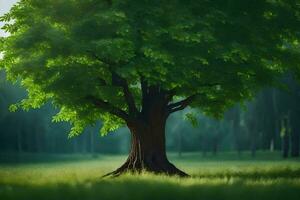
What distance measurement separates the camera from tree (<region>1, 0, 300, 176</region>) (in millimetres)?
26953

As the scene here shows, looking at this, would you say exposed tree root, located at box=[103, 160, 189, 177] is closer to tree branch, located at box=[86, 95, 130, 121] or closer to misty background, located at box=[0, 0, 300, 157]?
tree branch, located at box=[86, 95, 130, 121]

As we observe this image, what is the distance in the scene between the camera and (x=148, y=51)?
2616cm

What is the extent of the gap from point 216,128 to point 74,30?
62581 millimetres

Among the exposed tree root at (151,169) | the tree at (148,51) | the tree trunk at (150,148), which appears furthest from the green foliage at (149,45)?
the exposed tree root at (151,169)

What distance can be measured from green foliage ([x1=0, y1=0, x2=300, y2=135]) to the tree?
5 cm

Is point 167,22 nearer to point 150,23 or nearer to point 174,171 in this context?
point 150,23

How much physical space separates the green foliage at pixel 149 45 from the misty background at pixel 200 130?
1119 inches

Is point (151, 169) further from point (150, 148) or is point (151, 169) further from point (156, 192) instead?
point (156, 192)

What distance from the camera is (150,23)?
26953 mm

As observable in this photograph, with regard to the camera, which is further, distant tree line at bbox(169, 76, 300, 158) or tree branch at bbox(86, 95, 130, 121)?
distant tree line at bbox(169, 76, 300, 158)

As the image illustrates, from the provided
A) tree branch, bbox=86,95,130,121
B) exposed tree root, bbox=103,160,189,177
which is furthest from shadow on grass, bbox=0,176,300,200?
exposed tree root, bbox=103,160,189,177

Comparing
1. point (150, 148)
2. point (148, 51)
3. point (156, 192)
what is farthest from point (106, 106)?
point (156, 192)

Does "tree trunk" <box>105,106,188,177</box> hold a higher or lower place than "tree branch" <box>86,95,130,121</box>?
lower

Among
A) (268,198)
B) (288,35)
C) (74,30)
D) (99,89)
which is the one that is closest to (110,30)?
(74,30)
